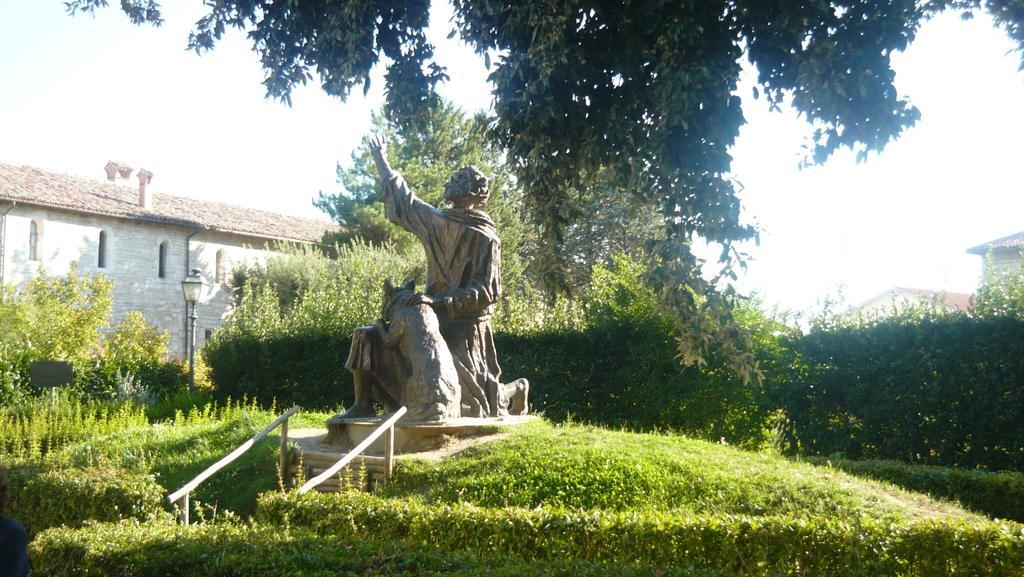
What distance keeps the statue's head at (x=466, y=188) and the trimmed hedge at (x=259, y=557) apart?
4.82 meters

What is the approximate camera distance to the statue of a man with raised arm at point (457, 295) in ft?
31.6

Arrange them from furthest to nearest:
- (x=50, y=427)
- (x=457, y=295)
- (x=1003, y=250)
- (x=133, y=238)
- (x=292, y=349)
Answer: (x=1003, y=250) → (x=133, y=238) → (x=292, y=349) → (x=50, y=427) → (x=457, y=295)

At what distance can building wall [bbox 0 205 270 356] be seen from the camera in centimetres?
2988

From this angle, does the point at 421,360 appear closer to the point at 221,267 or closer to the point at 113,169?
the point at 221,267

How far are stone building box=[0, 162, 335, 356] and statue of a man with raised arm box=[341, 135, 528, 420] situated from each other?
22.7 metres

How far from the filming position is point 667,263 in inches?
262

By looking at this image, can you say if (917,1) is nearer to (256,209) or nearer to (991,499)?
(991,499)

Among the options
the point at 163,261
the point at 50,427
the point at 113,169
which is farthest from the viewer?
the point at 113,169

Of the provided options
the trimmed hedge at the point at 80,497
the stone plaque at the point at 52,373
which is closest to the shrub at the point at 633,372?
the trimmed hedge at the point at 80,497

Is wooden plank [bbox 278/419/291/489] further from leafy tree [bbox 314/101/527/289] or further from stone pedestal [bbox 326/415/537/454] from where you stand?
leafy tree [bbox 314/101/527/289]

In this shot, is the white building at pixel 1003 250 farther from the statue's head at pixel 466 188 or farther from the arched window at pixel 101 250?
the arched window at pixel 101 250

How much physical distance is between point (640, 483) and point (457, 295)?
10.2ft

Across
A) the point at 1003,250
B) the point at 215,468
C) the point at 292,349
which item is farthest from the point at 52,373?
the point at 1003,250

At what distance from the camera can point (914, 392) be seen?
12.2m
